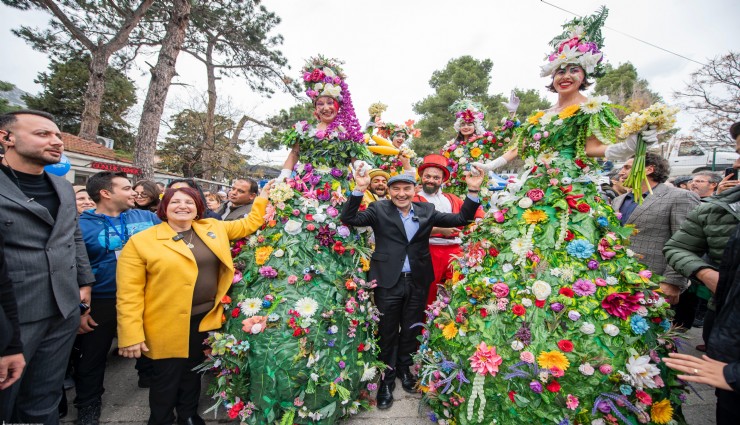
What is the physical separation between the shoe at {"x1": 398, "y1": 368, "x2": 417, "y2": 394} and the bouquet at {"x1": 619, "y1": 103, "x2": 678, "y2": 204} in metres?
2.49

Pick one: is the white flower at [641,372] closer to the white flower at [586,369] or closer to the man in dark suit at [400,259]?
the white flower at [586,369]

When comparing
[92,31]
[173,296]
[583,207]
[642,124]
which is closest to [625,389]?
[583,207]

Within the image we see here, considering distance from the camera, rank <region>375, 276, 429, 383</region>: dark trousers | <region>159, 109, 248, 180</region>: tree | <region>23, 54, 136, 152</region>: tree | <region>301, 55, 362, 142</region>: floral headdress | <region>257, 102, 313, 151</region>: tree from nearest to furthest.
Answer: <region>375, 276, 429, 383</region>: dark trousers, <region>301, 55, 362, 142</region>: floral headdress, <region>159, 109, 248, 180</region>: tree, <region>257, 102, 313, 151</region>: tree, <region>23, 54, 136, 152</region>: tree

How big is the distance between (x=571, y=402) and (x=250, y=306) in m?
2.26

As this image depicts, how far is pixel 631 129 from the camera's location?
2092 millimetres

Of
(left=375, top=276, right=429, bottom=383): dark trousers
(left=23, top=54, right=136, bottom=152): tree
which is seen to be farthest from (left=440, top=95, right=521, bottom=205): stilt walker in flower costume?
(left=23, top=54, right=136, bottom=152): tree

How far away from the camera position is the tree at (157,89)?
8367mm

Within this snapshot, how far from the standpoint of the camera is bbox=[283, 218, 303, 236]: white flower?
279cm

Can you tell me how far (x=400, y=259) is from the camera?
291 centimetres

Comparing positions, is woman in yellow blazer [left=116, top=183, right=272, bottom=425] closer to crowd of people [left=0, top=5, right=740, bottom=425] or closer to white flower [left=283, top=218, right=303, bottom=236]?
crowd of people [left=0, top=5, right=740, bottom=425]

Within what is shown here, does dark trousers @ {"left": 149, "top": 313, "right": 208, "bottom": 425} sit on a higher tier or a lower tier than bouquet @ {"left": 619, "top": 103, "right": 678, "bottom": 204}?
lower

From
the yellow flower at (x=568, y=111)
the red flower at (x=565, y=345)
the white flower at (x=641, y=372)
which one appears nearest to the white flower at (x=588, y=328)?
the red flower at (x=565, y=345)

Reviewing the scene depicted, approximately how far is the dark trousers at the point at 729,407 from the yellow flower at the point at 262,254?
2978 millimetres

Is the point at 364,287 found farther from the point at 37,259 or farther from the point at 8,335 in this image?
the point at 37,259
